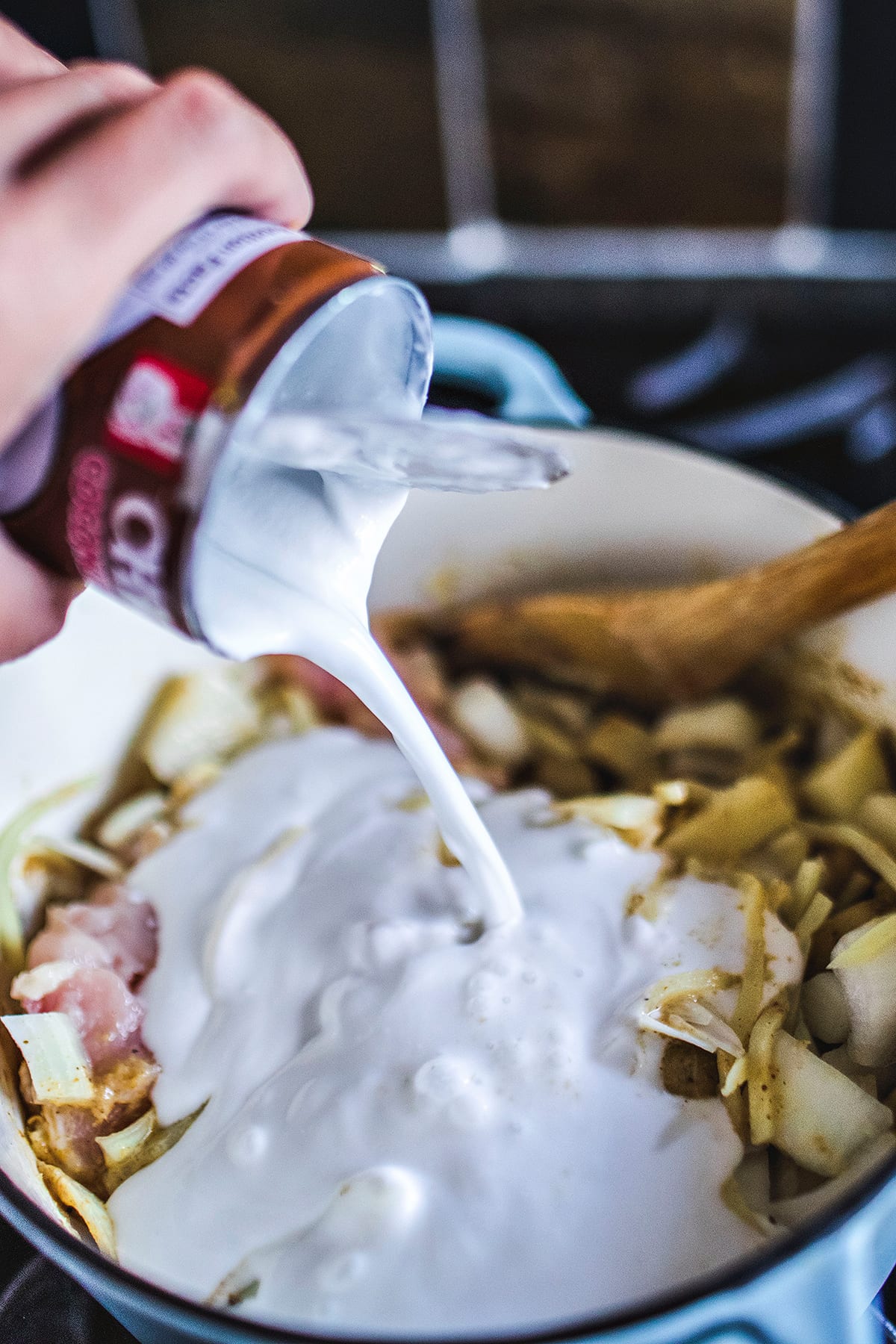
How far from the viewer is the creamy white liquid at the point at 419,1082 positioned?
0.66m

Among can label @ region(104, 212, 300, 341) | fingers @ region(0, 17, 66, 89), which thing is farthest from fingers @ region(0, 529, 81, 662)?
fingers @ region(0, 17, 66, 89)

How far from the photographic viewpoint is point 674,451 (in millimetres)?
1063

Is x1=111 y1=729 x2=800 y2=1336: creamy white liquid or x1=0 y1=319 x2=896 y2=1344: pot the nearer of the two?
x1=111 y1=729 x2=800 y2=1336: creamy white liquid

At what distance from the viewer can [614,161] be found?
1.88 meters

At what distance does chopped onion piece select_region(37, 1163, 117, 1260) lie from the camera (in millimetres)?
734

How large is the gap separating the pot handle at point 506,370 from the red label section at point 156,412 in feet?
1.81

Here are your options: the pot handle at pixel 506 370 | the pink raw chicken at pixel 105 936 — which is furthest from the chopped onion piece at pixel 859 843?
the pink raw chicken at pixel 105 936

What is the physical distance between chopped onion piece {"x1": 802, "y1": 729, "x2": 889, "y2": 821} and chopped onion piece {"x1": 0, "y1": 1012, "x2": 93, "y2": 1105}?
58 centimetres

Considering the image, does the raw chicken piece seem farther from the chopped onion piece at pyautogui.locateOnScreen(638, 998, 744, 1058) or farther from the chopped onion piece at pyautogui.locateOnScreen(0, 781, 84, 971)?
the chopped onion piece at pyautogui.locateOnScreen(638, 998, 744, 1058)

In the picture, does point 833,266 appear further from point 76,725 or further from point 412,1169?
point 412,1169

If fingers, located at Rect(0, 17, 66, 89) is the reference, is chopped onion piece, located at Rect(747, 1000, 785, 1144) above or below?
below

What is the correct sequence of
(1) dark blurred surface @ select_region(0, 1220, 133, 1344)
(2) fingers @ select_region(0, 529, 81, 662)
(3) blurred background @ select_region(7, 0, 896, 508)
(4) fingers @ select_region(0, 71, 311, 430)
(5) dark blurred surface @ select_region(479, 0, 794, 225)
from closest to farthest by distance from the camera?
(4) fingers @ select_region(0, 71, 311, 430) → (2) fingers @ select_region(0, 529, 81, 662) → (1) dark blurred surface @ select_region(0, 1220, 133, 1344) → (3) blurred background @ select_region(7, 0, 896, 508) → (5) dark blurred surface @ select_region(479, 0, 794, 225)

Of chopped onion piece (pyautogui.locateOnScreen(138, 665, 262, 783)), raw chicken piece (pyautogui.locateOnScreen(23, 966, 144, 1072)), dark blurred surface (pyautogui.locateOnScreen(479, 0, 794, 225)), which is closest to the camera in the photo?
raw chicken piece (pyautogui.locateOnScreen(23, 966, 144, 1072))

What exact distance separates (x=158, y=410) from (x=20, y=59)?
26 centimetres
